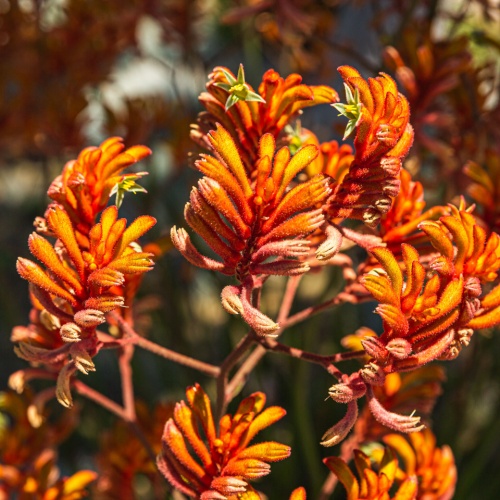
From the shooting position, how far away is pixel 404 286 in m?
0.59

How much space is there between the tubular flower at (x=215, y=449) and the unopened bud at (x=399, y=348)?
0.40 ft

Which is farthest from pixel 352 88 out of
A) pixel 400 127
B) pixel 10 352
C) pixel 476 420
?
pixel 10 352

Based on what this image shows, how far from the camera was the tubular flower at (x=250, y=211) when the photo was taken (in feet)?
1.86

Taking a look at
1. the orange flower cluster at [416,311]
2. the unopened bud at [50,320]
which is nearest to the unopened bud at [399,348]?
the orange flower cluster at [416,311]

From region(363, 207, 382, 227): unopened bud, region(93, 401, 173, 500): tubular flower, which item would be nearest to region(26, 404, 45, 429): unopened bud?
region(93, 401, 173, 500): tubular flower

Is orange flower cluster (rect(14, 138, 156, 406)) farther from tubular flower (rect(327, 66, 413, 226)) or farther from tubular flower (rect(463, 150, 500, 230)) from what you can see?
tubular flower (rect(463, 150, 500, 230))

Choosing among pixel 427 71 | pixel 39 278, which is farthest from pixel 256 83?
pixel 39 278

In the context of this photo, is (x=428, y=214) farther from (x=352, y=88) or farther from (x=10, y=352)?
(x=10, y=352)

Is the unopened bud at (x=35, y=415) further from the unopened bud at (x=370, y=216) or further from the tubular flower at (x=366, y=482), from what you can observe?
the unopened bud at (x=370, y=216)

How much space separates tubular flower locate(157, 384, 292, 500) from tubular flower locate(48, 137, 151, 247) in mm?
186

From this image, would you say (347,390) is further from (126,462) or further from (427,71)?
(427,71)

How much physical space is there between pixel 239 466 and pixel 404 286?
0.21 metres

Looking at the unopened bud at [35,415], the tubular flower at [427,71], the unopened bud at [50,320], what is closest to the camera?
the unopened bud at [50,320]

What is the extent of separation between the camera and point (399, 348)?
56 centimetres
